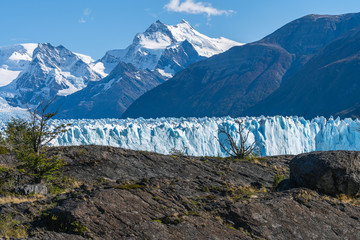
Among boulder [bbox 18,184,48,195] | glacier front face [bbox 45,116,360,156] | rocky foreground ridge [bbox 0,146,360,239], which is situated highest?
boulder [bbox 18,184,48,195]

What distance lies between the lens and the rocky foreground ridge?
25.2 feet

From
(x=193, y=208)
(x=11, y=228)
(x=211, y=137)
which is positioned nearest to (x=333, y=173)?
(x=193, y=208)

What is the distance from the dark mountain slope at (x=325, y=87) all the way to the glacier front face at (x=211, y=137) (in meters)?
51.7

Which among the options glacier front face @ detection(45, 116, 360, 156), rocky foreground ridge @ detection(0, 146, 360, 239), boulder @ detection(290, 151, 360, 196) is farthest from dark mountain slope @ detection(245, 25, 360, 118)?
rocky foreground ridge @ detection(0, 146, 360, 239)

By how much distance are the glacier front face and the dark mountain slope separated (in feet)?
170

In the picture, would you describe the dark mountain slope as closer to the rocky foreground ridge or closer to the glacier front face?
the glacier front face

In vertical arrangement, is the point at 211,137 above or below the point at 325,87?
below

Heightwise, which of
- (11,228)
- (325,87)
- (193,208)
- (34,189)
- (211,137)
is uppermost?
(325,87)

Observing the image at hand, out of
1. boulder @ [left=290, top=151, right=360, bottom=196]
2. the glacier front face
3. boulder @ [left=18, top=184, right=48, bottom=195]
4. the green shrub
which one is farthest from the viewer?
the glacier front face

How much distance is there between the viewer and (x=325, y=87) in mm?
149500

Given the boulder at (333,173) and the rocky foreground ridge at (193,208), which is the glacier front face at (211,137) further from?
the boulder at (333,173)

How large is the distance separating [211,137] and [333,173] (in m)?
57.6

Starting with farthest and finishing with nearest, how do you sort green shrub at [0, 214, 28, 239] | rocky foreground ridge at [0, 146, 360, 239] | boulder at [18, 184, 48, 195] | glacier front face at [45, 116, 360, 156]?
1. glacier front face at [45, 116, 360, 156]
2. boulder at [18, 184, 48, 195]
3. rocky foreground ridge at [0, 146, 360, 239]
4. green shrub at [0, 214, 28, 239]

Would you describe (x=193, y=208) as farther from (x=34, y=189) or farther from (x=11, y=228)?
(x=34, y=189)
